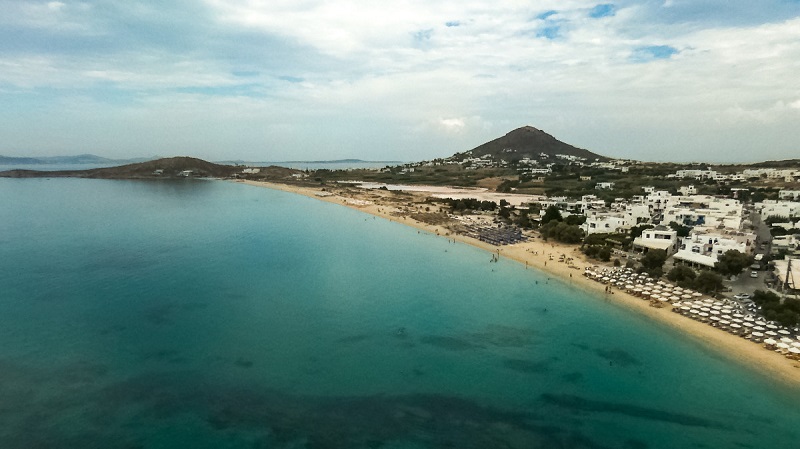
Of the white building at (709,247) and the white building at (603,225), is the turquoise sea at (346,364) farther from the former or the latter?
the white building at (603,225)

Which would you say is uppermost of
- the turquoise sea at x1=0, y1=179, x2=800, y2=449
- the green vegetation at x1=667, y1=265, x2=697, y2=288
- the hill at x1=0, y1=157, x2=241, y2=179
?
the hill at x1=0, y1=157, x2=241, y2=179

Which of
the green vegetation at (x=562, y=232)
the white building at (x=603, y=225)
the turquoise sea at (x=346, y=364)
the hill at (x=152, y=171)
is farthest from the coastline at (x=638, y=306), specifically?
the hill at (x=152, y=171)

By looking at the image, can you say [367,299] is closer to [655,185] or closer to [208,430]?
[208,430]

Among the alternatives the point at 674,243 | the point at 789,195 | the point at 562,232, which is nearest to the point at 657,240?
the point at 674,243

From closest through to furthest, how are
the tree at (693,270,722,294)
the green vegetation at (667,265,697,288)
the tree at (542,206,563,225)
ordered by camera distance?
the tree at (693,270,722,294)
the green vegetation at (667,265,697,288)
the tree at (542,206,563,225)

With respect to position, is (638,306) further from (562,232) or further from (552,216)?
(552,216)

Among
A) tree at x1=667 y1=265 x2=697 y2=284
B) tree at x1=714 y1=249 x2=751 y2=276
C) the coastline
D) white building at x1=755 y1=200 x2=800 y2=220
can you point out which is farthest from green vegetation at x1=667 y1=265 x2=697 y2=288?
white building at x1=755 y1=200 x2=800 y2=220

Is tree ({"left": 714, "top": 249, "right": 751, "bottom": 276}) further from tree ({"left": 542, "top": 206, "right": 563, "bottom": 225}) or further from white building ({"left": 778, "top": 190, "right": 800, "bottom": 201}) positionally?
white building ({"left": 778, "top": 190, "right": 800, "bottom": 201})
